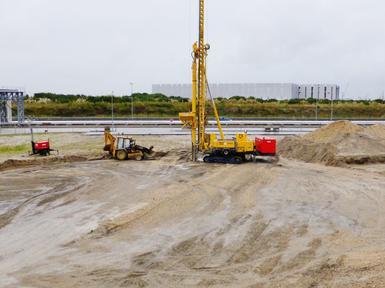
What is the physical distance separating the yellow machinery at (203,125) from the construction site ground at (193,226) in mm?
1510

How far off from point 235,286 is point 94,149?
79.3 feet

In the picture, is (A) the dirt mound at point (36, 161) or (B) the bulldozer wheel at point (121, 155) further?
(B) the bulldozer wheel at point (121, 155)

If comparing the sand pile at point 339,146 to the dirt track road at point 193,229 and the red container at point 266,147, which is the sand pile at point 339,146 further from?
the dirt track road at point 193,229

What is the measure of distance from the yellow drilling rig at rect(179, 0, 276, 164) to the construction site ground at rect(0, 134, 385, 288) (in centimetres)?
143

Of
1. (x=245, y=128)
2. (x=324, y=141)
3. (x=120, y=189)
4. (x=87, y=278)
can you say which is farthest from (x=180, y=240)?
(x=245, y=128)

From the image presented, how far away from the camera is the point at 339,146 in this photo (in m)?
29.4

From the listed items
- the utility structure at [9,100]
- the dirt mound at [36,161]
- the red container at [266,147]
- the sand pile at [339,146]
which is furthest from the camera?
the utility structure at [9,100]

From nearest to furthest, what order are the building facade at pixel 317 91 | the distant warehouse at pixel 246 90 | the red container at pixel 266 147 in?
the red container at pixel 266 147
the distant warehouse at pixel 246 90
the building facade at pixel 317 91

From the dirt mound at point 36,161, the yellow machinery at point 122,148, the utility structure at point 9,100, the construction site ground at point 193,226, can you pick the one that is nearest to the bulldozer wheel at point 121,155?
the yellow machinery at point 122,148

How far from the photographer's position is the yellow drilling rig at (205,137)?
27.2 meters

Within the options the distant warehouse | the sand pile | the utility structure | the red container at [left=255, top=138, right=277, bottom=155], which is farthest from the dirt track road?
the distant warehouse

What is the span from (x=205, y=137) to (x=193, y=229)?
14122mm

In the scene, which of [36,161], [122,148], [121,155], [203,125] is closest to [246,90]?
[122,148]

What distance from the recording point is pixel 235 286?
10273mm
